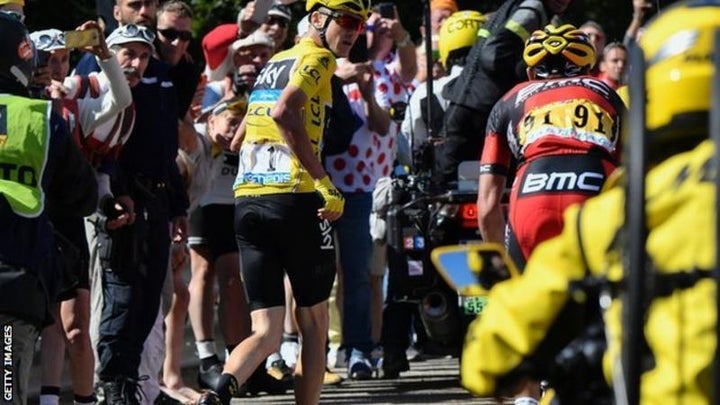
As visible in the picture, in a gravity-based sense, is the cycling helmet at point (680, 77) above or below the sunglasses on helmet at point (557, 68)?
below

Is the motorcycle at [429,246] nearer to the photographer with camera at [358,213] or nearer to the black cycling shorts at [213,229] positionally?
the photographer with camera at [358,213]

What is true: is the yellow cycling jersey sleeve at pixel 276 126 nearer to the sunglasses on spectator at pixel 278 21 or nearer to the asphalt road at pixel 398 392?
the asphalt road at pixel 398 392

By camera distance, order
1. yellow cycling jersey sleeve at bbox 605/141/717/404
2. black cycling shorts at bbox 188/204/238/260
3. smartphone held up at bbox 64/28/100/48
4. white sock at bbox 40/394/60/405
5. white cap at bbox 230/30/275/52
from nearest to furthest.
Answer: yellow cycling jersey sleeve at bbox 605/141/717/404
smartphone held up at bbox 64/28/100/48
white sock at bbox 40/394/60/405
black cycling shorts at bbox 188/204/238/260
white cap at bbox 230/30/275/52

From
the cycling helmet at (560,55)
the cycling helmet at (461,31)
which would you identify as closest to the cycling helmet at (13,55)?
the cycling helmet at (560,55)

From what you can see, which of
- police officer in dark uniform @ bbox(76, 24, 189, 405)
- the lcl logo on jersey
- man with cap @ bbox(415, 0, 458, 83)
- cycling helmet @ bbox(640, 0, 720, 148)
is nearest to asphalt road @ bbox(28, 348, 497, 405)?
police officer in dark uniform @ bbox(76, 24, 189, 405)

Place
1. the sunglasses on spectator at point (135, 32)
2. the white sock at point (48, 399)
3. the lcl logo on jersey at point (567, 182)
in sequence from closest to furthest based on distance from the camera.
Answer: the lcl logo on jersey at point (567, 182) < the white sock at point (48, 399) < the sunglasses on spectator at point (135, 32)

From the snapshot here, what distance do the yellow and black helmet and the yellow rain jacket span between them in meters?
5.10

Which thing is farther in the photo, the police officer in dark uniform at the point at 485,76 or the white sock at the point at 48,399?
the police officer in dark uniform at the point at 485,76

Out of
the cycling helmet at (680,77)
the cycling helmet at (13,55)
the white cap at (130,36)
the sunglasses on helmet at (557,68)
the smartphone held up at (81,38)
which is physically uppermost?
the white cap at (130,36)

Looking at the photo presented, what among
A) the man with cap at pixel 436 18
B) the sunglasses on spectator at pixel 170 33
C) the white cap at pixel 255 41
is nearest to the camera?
the sunglasses on spectator at pixel 170 33

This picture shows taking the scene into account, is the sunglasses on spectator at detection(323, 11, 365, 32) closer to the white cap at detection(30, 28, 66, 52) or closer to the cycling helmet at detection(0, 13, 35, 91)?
the white cap at detection(30, 28, 66, 52)

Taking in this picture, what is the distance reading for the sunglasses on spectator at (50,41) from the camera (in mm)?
9453

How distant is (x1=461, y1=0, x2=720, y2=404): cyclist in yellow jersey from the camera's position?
4.15 metres

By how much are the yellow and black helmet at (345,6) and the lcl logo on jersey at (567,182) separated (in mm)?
1377
